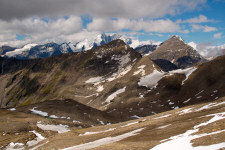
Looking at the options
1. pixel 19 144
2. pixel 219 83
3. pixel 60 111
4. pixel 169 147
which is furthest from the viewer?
pixel 219 83

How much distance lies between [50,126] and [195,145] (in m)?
52.3

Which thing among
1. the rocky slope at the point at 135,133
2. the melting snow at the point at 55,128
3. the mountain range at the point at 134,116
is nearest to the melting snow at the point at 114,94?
the mountain range at the point at 134,116

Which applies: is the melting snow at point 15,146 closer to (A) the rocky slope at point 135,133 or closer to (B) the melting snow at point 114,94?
(A) the rocky slope at point 135,133

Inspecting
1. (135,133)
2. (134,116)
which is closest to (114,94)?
(134,116)

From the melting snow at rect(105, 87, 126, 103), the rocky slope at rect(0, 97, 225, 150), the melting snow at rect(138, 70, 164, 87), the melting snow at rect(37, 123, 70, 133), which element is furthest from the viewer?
the melting snow at rect(105, 87, 126, 103)

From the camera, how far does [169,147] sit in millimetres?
19297

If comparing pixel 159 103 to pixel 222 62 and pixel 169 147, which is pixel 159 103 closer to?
pixel 222 62

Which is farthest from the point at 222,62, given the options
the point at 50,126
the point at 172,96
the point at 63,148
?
the point at 63,148

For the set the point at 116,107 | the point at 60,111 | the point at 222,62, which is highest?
the point at 222,62

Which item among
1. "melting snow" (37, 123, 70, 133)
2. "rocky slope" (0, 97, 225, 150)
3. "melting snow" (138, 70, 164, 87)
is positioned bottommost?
"melting snow" (37, 123, 70, 133)

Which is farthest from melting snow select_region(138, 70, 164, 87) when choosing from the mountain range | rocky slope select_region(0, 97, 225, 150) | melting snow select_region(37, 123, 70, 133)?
melting snow select_region(37, 123, 70, 133)

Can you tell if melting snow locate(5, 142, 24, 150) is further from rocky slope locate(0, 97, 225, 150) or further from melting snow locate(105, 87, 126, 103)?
melting snow locate(105, 87, 126, 103)

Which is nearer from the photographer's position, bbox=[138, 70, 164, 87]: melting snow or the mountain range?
the mountain range

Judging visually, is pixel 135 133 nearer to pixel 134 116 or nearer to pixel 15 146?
pixel 15 146
